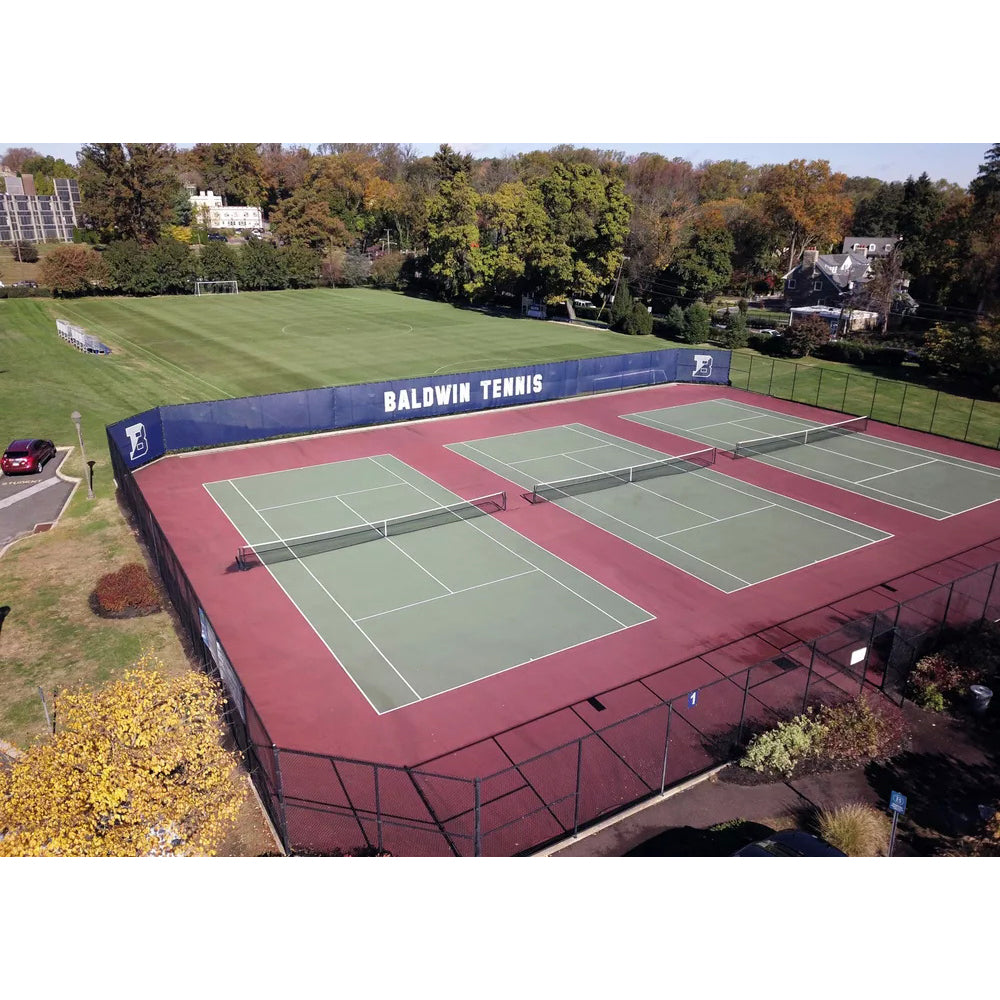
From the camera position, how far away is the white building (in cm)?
13138

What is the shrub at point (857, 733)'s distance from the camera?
1587 centimetres

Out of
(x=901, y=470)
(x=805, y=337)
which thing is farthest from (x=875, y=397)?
(x=901, y=470)

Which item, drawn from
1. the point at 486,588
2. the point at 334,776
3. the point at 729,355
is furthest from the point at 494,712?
the point at 729,355

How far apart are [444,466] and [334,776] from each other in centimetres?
1928

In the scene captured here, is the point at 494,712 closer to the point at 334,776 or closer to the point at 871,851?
the point at 334,776

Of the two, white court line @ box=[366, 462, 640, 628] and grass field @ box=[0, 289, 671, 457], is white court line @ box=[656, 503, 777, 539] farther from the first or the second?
grass field @ box=[0, 289, 671, 457]

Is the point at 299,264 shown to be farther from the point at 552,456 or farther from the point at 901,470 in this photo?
the point at 901,470

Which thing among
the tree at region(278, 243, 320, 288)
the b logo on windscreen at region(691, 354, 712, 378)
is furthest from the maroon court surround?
the tree at region(278, 243, 320, 288)

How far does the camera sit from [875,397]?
1827 inches

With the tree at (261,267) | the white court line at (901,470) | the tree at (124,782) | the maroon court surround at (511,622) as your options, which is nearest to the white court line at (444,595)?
the maroon court surround at (511,622)

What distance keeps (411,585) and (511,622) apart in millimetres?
3480

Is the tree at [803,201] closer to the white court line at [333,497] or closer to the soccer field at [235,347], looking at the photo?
the soccer field at [235,347]

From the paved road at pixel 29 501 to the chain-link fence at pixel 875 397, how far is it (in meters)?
36.8

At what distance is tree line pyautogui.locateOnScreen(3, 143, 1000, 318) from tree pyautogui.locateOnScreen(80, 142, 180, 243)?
0.16 m
